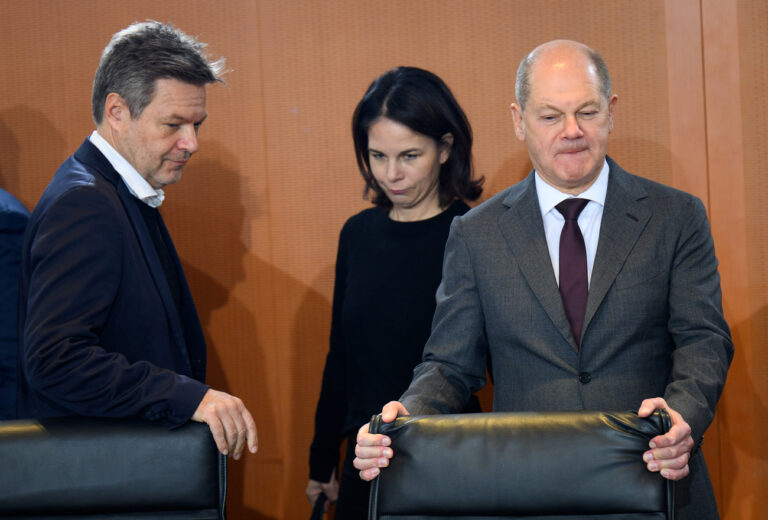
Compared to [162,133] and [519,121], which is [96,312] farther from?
[519,121]

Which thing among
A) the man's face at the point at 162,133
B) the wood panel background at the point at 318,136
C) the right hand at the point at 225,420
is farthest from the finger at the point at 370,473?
the wood panel background at the point at 318,136

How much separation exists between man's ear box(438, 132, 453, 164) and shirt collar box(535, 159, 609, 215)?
0.49 meters

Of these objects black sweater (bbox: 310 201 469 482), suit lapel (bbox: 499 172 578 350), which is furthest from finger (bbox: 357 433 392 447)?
black sweater (bbox: 310 201 469 482)

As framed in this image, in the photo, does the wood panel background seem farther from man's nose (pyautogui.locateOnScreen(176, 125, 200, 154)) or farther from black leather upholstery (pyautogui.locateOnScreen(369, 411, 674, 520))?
black leather upholstery (pyautogui.locateOnScreen(369, 411, 674, 520))

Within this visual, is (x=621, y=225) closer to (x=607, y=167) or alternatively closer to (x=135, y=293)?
(x=607, y=167)

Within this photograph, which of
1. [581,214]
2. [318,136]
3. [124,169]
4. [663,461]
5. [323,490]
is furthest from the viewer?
[318,136]

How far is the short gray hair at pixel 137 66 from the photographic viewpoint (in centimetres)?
184

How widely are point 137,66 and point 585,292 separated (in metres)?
1.12

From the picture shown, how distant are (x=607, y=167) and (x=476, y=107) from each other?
3.42ft

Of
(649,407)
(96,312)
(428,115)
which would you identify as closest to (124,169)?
(96,312)

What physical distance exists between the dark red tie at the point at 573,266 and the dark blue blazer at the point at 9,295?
1.28m

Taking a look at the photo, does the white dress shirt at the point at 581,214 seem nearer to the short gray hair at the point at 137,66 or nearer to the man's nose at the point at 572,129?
the man's nose at the point at 572,129

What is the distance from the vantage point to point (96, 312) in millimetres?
1575

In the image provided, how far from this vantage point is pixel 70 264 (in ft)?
5.14
